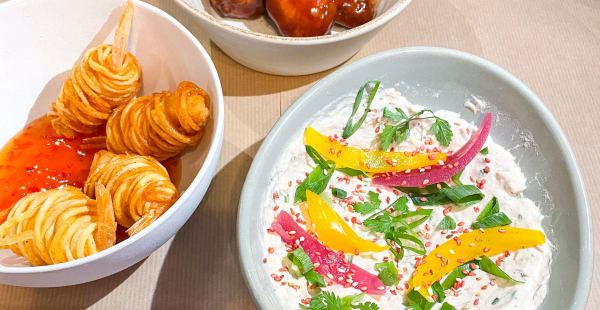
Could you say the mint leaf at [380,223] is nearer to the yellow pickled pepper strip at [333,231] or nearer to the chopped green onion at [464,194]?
the yellow pickled pepper strip at [333,231]

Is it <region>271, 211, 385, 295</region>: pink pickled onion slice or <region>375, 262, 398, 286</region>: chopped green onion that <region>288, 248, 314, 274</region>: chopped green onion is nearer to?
<region>271, 211, 385, 295</region>: pink pickled onion slice

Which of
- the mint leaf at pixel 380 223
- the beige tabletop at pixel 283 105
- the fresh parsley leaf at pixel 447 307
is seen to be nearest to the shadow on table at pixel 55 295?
the beige tabletop at pixel 283 105

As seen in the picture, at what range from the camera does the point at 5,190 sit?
86cm

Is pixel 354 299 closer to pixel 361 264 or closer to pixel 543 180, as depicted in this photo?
pixel 361 264

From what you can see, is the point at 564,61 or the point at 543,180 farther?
the point at 564,61

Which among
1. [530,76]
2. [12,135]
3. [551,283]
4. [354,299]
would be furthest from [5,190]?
[530,76]

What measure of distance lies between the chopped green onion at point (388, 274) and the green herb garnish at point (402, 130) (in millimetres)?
234

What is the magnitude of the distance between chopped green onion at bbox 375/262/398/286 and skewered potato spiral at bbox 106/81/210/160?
39 centimetres

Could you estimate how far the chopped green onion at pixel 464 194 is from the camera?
0.88 m

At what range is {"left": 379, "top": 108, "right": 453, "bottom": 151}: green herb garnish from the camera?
3.07 feet

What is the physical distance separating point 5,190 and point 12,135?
0.12 m

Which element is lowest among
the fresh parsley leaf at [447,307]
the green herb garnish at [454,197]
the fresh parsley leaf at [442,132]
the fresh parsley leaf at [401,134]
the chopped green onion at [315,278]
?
the chopped green onion at [315,278]

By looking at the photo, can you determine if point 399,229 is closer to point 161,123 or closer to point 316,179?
point 316,179

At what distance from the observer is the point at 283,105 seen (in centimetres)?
105
